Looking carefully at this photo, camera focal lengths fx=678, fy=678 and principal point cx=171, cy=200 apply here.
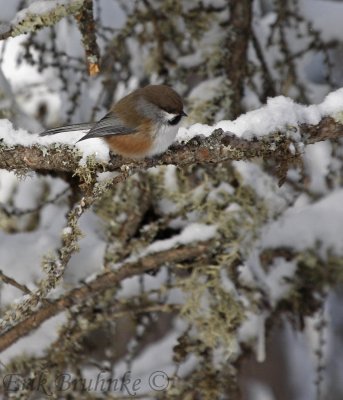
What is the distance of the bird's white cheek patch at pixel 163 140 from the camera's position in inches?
101

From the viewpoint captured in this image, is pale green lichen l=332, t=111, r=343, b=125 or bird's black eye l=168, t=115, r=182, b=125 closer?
pale green lichen l=332, t=111, r=343, b=125

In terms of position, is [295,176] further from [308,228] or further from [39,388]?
[39,388]

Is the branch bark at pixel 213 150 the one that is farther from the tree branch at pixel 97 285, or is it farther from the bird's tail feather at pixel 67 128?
the tree branch at pixel 97 285

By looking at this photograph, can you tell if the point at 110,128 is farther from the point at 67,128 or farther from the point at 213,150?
the point at 213,150

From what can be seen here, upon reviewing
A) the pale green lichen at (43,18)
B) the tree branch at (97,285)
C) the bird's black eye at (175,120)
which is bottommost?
the tree branch at (97,285)

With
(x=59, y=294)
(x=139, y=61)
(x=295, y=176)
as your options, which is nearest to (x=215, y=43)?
(x=139, y=61)

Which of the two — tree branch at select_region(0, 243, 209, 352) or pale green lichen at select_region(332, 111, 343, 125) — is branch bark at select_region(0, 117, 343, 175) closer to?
pale green lichen at select_region(332, 111, 343, 125)

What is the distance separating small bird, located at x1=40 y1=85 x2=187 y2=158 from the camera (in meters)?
2.58

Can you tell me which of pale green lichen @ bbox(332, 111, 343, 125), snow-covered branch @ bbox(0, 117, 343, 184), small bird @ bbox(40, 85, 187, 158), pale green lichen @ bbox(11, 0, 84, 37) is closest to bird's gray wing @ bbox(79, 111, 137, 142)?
small bird @ bbox(40, 85, 187, 158)

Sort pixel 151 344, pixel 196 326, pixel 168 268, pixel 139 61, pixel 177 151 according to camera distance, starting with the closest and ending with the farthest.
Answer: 1. pixel 177 151
2. pixel 196 326
3. pixel 168 268
4. pixel 139 61
5. pixel 151 344

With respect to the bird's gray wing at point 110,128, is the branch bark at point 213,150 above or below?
below

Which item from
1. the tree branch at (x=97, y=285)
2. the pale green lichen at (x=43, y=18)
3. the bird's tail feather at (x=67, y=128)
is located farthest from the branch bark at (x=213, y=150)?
the tree branch at (x=97, y=285)

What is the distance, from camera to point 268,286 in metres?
3.71

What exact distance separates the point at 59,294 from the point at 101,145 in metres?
0.94
